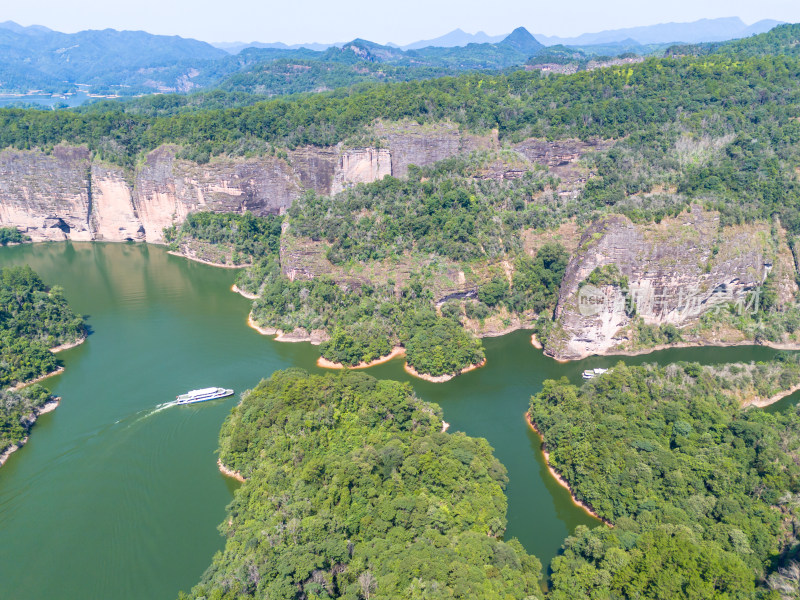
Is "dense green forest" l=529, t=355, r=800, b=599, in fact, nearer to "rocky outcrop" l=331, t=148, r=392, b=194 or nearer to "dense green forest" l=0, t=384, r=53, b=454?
"dense green forest" l=0, t=384, r=53, b=454

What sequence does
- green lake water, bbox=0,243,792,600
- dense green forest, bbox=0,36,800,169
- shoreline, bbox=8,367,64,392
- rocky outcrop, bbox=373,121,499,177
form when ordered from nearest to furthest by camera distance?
green lake water, bbox=0,243,792,600 < shoreline, bbox=8,367,64,392 < dense green forest, bbox=0,36,800,169 < rocky outcrop, bbox=373,121,499,177

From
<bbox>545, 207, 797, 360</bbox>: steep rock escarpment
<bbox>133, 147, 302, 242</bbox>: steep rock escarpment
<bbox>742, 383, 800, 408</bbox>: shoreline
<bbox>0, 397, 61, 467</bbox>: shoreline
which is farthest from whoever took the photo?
<bbox>133, 147, 302, 242</bbox>: steep rock escarpment

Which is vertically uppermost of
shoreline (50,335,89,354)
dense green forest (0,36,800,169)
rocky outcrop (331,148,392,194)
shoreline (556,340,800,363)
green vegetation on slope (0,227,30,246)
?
dense green forest (0,36,800,169)

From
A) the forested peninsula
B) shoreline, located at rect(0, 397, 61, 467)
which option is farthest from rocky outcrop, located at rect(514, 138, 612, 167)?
shoreline, located at rect(0, 397, 61, 467)

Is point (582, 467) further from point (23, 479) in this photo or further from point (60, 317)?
point (60, 317)

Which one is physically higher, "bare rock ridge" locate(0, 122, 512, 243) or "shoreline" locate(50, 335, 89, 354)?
"bare rock ridge" locate(0, 122, 512, 243)

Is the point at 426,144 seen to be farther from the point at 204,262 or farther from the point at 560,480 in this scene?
the point at 560,480

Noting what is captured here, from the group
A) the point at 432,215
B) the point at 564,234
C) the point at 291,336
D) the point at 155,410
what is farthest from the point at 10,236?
the point at 564,234
